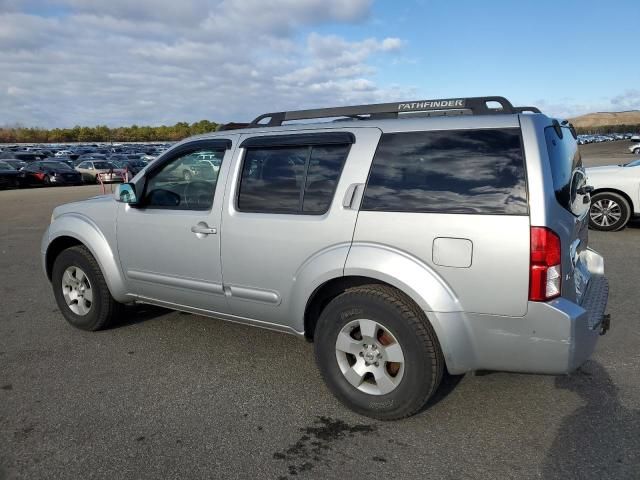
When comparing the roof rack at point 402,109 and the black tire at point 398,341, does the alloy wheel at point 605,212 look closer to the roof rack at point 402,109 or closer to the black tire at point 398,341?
the roof rack at point 402,109

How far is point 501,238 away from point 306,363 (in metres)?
1.92

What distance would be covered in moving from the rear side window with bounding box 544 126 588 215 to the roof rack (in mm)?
281

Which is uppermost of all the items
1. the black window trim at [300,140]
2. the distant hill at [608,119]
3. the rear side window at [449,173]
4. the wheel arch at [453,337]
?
the distant hill at [608,119]

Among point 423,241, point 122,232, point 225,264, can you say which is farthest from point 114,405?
point 423,241

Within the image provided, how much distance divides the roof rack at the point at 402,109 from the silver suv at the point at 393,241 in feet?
0.04

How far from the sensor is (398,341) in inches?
119

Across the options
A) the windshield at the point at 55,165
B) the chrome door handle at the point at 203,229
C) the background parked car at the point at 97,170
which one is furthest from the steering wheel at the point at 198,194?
the windshield at the point at 55,165

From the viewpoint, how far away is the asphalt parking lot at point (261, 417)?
273cm

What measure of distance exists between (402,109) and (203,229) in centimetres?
163

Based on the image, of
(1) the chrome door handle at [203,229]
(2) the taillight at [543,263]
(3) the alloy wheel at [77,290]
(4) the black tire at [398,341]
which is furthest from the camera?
(3) the alloy wheel at [77,290]

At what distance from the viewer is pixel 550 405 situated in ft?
10.9

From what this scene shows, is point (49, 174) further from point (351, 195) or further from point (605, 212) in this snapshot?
point (351, 195)

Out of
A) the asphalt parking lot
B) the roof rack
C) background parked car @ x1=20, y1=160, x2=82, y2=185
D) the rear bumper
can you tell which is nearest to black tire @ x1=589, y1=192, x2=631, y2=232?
the asphalt parking lot

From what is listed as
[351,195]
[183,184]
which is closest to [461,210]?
[351,195]
